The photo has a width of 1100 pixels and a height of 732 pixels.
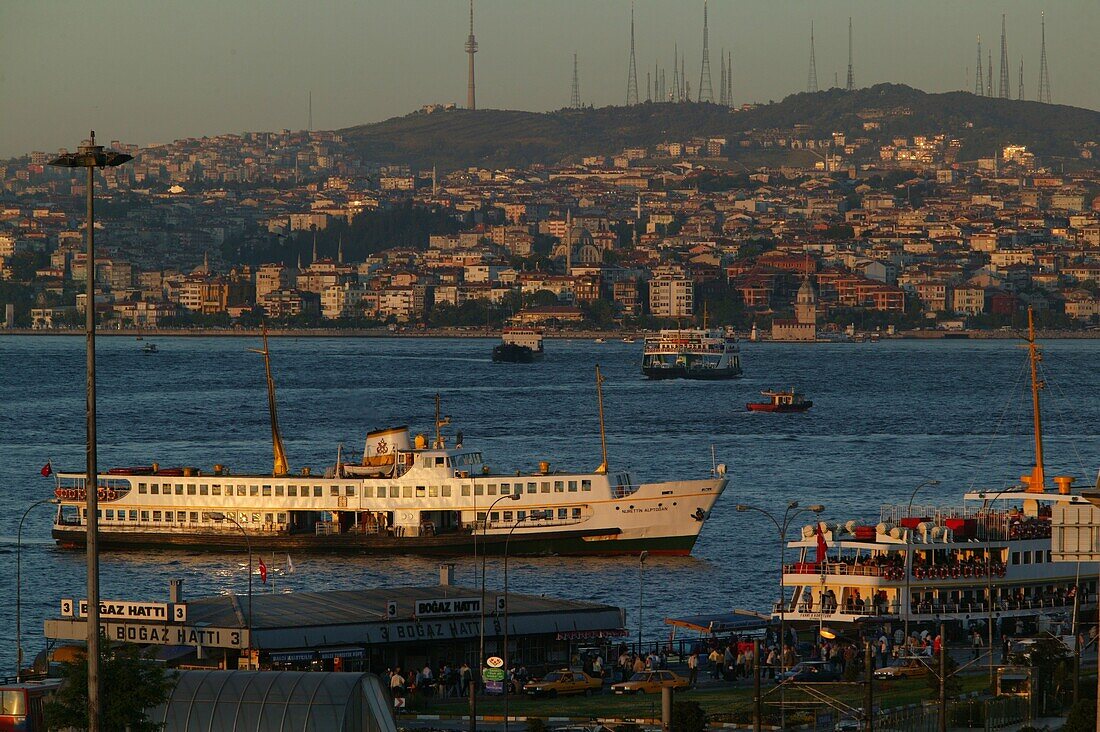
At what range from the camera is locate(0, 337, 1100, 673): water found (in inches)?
1874

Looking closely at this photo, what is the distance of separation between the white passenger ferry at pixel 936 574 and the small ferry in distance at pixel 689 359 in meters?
105

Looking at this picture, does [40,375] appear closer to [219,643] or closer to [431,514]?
[431,514]

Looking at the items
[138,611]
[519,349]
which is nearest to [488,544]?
[138,611]

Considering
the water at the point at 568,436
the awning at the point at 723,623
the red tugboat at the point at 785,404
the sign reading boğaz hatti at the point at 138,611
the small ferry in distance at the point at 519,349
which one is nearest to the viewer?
the sign reading boğaz hatti at the point at 138,611

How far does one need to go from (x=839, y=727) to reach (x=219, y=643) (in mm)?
9017

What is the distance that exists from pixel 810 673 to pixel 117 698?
12690 mm

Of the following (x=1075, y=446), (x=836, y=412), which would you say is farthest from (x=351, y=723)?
(x=836, y=412)

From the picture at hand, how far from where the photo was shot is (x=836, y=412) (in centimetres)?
10631

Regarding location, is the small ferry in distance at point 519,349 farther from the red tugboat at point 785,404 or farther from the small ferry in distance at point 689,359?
the red tugboat at point 785,404

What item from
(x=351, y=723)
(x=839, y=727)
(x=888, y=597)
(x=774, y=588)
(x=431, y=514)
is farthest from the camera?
Answer: (x=431, y=514)

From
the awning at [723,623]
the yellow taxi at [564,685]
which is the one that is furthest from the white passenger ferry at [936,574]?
A: the yellow taxi at [564,685]

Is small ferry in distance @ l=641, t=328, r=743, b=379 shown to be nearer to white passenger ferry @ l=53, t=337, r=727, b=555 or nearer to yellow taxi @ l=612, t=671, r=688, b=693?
white passenger ferry @ l=53, t=337, r=727, b=555

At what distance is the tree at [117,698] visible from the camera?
776 inches

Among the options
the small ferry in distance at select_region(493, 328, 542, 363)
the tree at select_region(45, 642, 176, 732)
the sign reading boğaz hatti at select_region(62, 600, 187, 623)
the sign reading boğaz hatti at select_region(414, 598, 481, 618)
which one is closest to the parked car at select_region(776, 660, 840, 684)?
the sign reading boğaz hatti at select_region(414, 598, 481, 618)
